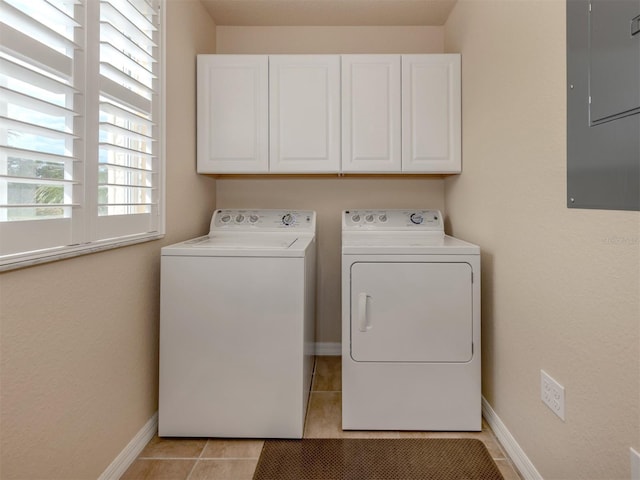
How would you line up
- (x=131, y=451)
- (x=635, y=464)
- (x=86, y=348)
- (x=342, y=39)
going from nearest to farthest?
(x=635, y=464), (x=86, y=348), (x=131, y=451), (x=342, y=39)

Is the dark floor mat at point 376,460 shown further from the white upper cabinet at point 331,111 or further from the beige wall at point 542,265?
the white upper cabinet at point 331,111

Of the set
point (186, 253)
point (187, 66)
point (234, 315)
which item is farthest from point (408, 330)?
point (187, 66)

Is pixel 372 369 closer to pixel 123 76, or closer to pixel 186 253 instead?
pixel 186 253

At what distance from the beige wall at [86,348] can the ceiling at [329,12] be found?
481 millimetres

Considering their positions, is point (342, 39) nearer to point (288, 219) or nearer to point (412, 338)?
point (288, 219)

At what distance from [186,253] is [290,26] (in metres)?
1.88

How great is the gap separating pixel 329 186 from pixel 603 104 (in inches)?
72.6

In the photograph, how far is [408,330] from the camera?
182 centimetres

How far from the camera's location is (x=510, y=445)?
1.65 metres

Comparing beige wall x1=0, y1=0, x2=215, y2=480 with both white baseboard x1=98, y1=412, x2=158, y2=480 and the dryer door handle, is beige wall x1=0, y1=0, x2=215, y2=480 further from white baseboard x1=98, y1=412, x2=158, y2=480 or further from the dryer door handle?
the dryer door handle

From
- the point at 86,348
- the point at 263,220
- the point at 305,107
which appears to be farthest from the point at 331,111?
the point at 86,348

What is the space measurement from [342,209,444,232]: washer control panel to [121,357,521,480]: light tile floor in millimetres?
1154

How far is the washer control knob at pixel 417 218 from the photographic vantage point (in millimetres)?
2510

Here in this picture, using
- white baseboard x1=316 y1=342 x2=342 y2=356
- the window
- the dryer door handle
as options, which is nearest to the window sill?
the window
